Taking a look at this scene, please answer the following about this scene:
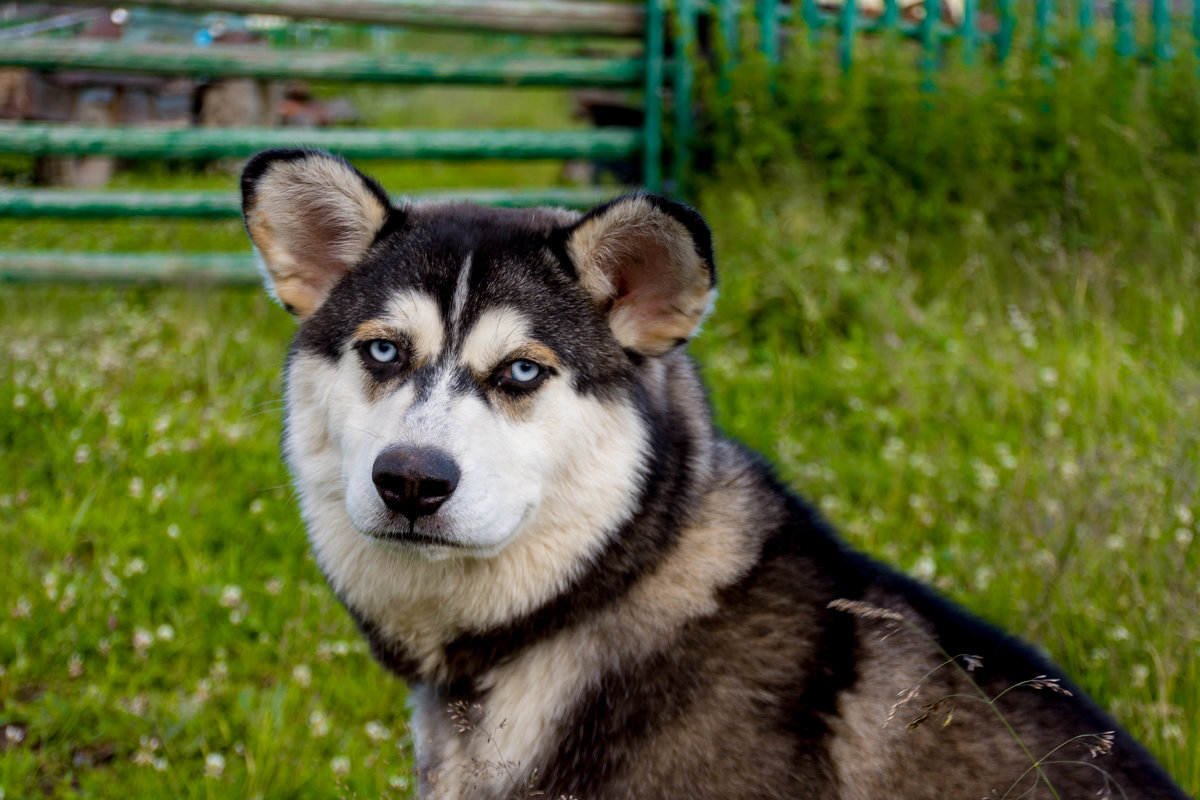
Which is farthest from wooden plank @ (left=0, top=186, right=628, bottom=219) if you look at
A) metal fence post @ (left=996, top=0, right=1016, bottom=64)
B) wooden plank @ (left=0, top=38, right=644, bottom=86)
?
metal fence post @ (left=996, top=0, right=1016, bottom=64)

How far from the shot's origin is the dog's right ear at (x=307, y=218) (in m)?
2.52

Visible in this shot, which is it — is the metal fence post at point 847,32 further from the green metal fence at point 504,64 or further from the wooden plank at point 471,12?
the wooden plank at point 471,12

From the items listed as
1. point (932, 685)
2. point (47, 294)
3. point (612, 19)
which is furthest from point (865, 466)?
point (47, 294)

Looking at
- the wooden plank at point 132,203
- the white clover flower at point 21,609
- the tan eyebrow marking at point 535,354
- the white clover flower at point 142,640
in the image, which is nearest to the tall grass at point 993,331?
the wooden plank at point 132,203

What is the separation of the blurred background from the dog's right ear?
100 centimetres

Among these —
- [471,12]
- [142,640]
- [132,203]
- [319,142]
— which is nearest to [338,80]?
[319,142]

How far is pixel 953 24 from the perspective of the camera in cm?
809

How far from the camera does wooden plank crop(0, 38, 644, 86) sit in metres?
6.24

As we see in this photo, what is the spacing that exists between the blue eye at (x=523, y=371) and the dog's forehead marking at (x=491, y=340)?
0.04m

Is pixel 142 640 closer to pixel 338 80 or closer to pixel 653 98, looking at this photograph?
pixel 338 80

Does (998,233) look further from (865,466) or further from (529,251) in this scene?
(529,251)

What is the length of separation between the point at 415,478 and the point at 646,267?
2.57 feet

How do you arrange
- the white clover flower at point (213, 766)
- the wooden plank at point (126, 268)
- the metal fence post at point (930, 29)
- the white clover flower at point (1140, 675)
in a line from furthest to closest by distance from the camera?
the metal fence post at point (930, 29) → the wooden plank at point (126, 268) → the white clover flower at point (1140, 675) → the white clover flower at point (213, 766)

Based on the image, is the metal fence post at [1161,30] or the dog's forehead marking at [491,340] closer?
the dog's forehead marking at [491,340]
